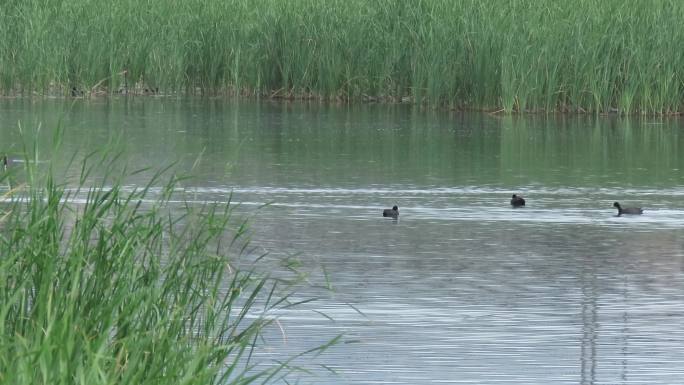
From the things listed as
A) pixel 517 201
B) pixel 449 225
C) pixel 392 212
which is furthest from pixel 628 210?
pixel 392 212

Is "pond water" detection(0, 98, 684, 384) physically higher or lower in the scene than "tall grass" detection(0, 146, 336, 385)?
lower

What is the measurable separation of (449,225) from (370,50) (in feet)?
46.7

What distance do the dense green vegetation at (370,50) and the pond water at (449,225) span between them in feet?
2.42

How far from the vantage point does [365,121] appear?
89.4 feet

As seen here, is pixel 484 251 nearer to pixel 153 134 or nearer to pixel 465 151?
pixel 465 151

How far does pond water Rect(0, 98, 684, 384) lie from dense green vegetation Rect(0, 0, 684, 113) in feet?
2.42

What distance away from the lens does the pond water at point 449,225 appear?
996 cm

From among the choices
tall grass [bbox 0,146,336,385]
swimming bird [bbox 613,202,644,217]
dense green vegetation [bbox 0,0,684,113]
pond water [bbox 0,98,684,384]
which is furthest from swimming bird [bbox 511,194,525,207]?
dense green vegetation [bbox 0,0,684,113]

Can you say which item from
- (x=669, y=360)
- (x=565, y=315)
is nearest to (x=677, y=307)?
(x=565, y=315)

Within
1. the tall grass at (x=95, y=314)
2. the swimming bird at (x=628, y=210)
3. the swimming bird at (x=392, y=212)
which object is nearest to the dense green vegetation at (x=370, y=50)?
the swimming bird at (x=628, y=210)

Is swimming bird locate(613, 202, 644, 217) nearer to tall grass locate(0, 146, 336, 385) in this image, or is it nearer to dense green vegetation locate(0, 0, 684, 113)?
tall grass locate(0, 146, 336, 385)

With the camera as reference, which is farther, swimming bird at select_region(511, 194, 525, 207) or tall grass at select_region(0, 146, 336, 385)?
swimming bird at select_region(511, 194, 525, 207)

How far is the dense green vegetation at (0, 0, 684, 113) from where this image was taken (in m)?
27.9

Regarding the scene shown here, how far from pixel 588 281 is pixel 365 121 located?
14.6 meters
